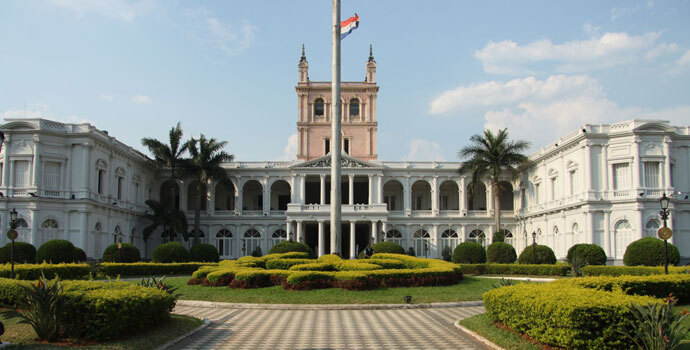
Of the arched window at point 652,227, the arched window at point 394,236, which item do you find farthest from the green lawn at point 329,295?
the arched window at point 394,236

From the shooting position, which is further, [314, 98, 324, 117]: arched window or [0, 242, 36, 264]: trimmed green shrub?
[314, 98, 324, 117]: arched window

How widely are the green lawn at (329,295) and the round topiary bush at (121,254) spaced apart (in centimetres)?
1703

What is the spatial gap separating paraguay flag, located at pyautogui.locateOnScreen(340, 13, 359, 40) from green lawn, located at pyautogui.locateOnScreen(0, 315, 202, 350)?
71.0ft

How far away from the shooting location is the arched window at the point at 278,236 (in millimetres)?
59750

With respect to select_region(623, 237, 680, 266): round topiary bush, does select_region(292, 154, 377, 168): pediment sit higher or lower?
higher

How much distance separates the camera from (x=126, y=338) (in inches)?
481

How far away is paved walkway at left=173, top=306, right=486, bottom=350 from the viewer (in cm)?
1302

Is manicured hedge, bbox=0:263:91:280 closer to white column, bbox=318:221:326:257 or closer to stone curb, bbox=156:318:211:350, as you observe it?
stone curb, bbox=156:318:211:350

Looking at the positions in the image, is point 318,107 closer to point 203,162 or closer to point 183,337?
point 203,162

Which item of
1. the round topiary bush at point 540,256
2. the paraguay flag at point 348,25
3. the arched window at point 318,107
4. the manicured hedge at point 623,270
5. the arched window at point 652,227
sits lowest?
the manicured hedge at point 623,270

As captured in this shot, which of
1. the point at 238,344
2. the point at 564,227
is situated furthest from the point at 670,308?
the point at 564,227

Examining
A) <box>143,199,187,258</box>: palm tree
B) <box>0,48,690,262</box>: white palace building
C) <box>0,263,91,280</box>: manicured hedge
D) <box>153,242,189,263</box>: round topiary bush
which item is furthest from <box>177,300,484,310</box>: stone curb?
<box>143,199,187,258</box>: palm tree

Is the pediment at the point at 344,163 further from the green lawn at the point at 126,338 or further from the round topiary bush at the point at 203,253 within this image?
the green lawn at the point at 126,338

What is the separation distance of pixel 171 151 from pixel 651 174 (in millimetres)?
40038
